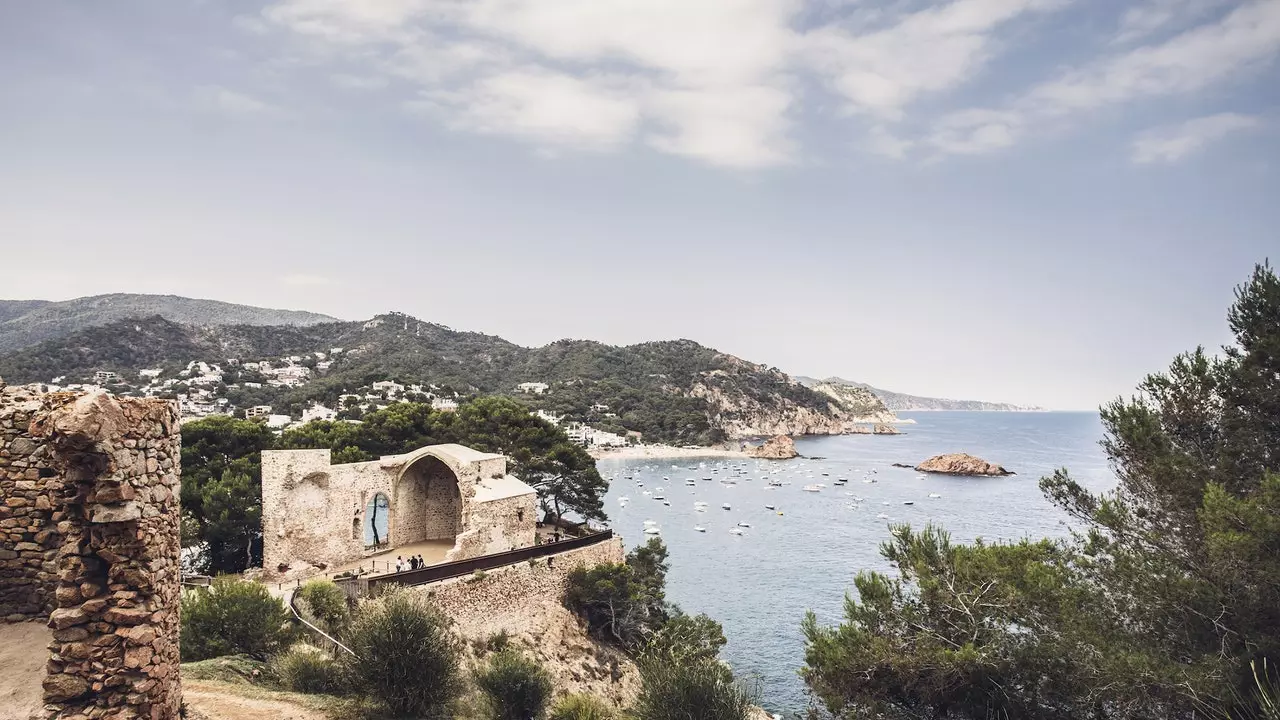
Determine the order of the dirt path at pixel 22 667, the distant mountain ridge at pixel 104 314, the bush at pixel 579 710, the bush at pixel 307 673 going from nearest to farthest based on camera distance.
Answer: the dirt path at pixel 22 667, the bush at pixel 307 673, the bush at pixel 579 710, the distant mountain ridge at pixel 104 314

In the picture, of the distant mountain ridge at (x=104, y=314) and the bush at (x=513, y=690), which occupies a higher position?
the distant mountain ridge at (x=104, y=314)

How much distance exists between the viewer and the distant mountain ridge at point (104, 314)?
4572 inches

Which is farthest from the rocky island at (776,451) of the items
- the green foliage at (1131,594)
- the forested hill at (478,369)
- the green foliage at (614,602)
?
the green foliage at (1131,594)

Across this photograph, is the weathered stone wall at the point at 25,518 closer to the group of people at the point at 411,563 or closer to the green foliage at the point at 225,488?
the group of people at the point at 411,563

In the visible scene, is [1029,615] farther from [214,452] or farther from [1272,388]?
[214,452]

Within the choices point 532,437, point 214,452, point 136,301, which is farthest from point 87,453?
point 136,301

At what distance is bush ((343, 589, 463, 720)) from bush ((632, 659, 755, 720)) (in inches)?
121

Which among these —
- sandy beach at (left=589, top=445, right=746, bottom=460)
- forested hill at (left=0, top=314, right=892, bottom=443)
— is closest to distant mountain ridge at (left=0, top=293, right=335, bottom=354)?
forested hill at (left=0, top=314, right=892, bottom=443)

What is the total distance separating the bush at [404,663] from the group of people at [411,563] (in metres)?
6.69

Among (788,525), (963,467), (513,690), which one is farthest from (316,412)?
(963,467)

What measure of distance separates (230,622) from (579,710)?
5.98 m

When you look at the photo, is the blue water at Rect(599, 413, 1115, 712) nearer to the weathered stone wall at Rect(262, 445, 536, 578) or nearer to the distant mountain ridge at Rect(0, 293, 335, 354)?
the weathered stone wall at Rect(262, 445, 536, 578)

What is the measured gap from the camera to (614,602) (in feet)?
64.7

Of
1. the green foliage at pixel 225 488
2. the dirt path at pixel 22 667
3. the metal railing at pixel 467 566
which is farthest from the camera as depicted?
the green foliage at pixel 225 488
